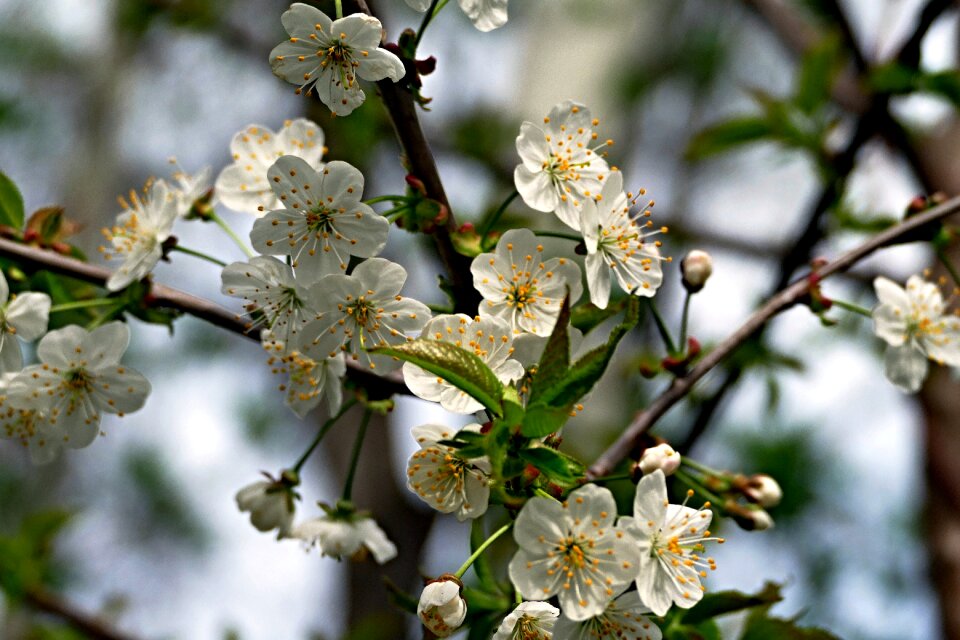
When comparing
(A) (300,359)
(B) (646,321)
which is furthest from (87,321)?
(B) (646,321)

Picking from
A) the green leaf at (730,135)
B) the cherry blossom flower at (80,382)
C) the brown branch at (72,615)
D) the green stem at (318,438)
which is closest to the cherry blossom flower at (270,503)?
the green stem at (318,438)

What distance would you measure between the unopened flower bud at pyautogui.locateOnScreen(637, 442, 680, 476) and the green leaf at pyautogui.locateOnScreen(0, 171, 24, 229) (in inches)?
33.6

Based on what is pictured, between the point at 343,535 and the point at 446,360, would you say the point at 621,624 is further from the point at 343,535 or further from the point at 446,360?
the point at 343,535

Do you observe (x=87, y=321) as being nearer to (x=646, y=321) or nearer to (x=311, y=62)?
(x=311, y=62)

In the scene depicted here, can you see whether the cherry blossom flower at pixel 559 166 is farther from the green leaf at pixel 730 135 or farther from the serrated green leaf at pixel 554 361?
the green leaf at pixel 730 135

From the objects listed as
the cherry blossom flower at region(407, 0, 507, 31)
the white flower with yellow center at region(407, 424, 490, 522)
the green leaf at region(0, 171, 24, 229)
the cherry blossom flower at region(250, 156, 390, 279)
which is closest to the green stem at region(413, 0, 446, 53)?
the cherry blossom flower at region(407, 0, 507, 31)

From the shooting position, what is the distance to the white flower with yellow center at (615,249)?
2.96 feet

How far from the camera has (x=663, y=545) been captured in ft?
2.85

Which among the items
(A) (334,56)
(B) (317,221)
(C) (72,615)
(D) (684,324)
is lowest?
(C) (72,615)

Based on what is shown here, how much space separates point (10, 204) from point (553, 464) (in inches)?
32.3

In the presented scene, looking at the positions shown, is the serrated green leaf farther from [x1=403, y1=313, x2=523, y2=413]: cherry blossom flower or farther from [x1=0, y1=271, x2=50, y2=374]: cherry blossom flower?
[x1=0, y1=271, x2=50, y2=374]: cherry blossom flower

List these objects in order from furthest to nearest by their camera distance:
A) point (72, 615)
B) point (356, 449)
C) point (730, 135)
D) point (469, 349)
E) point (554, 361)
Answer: point (730, 135) < point (72, 615) < point (356, 449) < point (469, 349) < point (554, 361)

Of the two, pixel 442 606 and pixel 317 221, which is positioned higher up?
pixel 317 221

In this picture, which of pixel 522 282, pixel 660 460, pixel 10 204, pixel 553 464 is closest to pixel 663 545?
pixel 660 460
